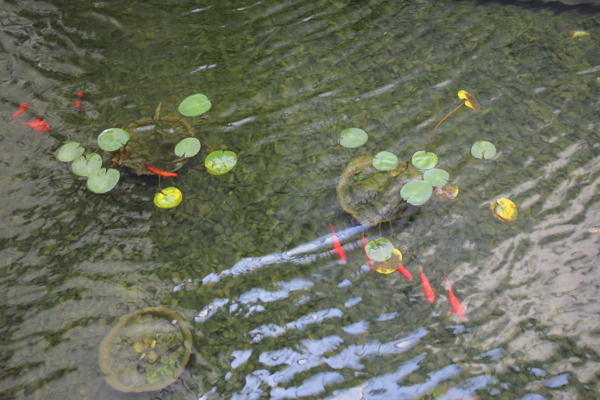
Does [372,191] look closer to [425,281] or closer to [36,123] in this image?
[425,281]

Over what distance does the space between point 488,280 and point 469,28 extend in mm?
2292

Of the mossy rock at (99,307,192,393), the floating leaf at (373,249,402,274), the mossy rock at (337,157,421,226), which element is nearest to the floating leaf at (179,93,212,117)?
the mossy rock at (337,157,421,226)

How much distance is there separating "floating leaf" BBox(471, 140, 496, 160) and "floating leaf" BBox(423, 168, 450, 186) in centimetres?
35

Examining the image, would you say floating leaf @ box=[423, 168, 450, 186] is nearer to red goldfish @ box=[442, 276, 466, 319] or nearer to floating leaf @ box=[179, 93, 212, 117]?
red goldfish @ box=[442, 276, 466, 319]

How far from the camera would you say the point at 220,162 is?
271 cm

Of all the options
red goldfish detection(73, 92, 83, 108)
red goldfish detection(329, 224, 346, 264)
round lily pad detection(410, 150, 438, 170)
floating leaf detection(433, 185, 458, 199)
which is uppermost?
red goldfish detection(73, 92, 83, 108)

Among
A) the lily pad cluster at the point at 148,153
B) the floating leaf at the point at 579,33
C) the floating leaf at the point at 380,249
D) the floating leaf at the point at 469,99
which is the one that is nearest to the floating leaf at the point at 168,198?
the lily pad cluster at the point at 148,153

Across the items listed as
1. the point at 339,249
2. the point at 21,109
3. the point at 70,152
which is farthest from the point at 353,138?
the point at 21,109

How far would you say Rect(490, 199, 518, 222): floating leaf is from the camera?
7.99 feet

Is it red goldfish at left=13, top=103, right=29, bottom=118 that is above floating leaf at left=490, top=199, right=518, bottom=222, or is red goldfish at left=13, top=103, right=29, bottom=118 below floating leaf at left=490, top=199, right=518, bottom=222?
above

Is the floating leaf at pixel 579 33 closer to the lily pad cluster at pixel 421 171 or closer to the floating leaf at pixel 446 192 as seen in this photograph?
the lily pad cluster at pixel 421 171

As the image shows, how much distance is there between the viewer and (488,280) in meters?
2.23

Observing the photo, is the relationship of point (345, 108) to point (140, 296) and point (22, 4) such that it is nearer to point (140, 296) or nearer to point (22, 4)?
point (140, 296)

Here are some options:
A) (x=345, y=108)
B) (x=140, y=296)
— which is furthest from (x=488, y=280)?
(x=140, y=296)
